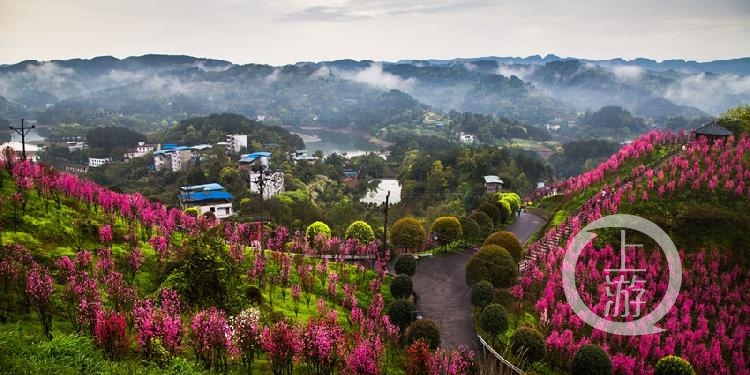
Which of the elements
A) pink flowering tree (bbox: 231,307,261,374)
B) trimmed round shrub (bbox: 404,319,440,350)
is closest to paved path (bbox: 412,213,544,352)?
trimmed round shrub (bbox: 404,319,440,350)

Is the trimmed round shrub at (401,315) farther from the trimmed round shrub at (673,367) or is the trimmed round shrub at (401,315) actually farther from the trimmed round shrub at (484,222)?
the trimmed round shrub at (484,222)

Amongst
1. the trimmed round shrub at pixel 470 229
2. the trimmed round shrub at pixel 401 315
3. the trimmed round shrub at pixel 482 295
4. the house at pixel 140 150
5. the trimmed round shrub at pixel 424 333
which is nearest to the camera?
the trimmed round shrub at pixel 424 333

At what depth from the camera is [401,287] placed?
19.3 meters

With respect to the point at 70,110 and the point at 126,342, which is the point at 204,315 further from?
the point at 70,110

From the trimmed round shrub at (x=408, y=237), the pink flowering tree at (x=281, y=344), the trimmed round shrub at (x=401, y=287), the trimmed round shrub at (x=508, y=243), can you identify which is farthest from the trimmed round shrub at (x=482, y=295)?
the pink flowering tree at (x=281, y=344)

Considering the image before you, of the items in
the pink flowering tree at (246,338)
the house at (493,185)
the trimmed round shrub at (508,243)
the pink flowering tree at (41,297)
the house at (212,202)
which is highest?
the pink flowering tree at (41,297)

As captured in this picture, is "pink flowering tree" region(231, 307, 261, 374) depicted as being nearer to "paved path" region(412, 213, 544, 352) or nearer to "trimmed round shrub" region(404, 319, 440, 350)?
"trimmed round shrub" region(404, 319, 440, 350)

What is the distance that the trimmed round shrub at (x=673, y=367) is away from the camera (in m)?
14.0

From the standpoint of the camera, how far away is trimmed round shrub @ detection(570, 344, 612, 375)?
1422cm

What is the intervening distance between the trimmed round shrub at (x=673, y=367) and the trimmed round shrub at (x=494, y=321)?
432cm

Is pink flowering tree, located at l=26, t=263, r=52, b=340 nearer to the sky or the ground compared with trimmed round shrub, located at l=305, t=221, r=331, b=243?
nearer to the sky

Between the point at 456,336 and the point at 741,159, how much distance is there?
18.4m

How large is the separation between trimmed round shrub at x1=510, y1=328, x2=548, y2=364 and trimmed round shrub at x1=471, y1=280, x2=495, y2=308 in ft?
9.91

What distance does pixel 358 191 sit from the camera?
232ft
